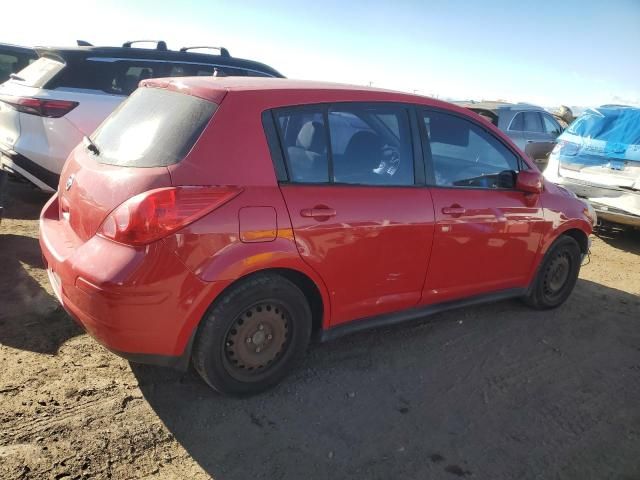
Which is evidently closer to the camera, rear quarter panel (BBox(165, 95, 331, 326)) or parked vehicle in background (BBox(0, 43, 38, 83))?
rear quarter panel (BBox(165, 95, 331, 326))

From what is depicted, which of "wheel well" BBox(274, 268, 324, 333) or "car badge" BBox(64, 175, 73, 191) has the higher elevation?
"car badge" BBox(64, 175, 73, 191)

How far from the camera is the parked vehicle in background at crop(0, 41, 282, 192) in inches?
220

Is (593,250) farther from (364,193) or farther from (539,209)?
(364,193)

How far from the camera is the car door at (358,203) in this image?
2.91 m

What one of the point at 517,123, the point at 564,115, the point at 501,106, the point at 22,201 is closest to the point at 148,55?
the point at 22,201

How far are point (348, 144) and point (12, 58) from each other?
8.77 meters

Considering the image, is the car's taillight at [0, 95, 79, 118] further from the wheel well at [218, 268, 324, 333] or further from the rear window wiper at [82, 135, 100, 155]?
the wheel well at [218, 268, 324, 333]

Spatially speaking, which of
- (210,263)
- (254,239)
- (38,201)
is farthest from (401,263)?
(38,201)

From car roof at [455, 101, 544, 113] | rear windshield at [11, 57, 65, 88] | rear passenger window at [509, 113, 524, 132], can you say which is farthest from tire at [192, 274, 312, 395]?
rear passenger window at [509, 113, 524, 132]

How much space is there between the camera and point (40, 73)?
5.88 metres

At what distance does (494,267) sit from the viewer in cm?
402

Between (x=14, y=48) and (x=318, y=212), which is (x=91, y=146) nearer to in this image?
(x=318, y=212)

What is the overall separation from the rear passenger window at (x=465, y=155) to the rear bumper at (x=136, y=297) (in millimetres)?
1905

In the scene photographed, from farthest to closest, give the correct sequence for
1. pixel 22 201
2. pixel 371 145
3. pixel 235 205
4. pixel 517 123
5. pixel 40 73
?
pixel 517 123
pixel 22 201
pixel 40 73
pixel 371 145
pixel 235 205
